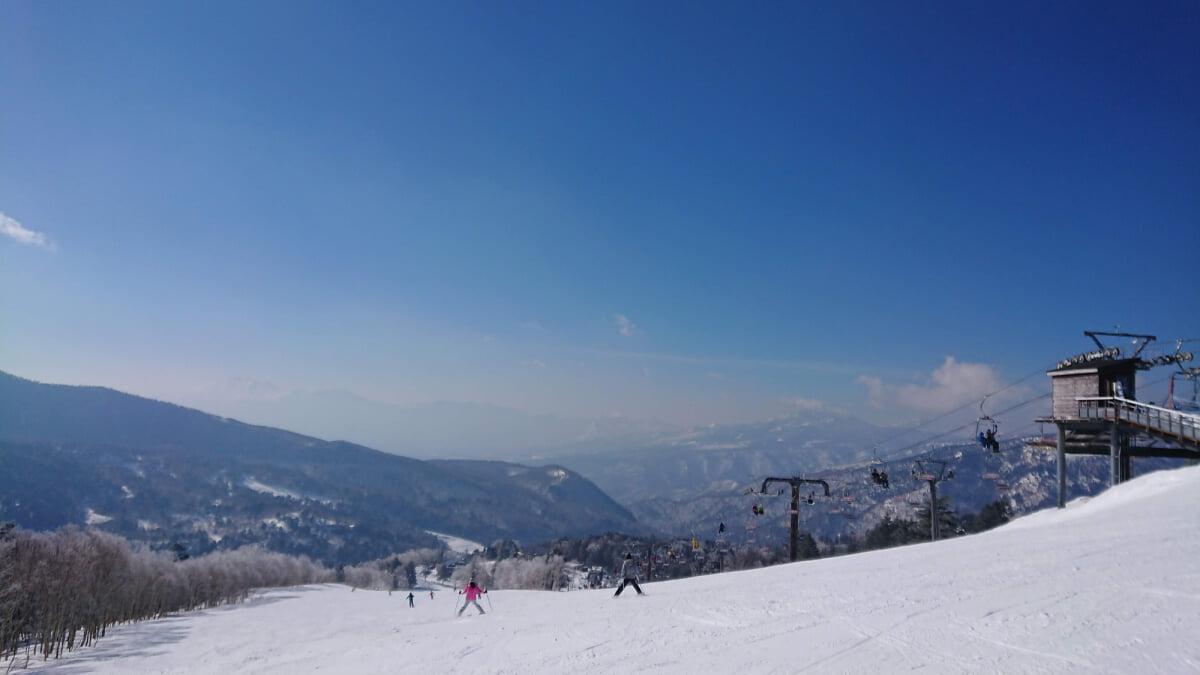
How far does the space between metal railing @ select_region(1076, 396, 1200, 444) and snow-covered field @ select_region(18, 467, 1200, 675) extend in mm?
5464

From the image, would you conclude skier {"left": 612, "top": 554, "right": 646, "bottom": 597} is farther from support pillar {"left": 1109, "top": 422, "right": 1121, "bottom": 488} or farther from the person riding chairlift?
support pillar {"left": 1109, "top": 422, "right": 1121, "bottom": 488}

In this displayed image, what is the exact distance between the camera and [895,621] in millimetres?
11875

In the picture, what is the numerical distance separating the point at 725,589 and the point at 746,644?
7.78 meters

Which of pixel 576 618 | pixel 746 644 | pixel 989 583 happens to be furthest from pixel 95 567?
pixel 989 583

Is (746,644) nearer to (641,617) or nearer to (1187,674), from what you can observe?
(641,617)

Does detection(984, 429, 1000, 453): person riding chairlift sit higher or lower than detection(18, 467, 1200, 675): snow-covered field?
higher

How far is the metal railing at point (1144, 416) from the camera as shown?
89.2 feet

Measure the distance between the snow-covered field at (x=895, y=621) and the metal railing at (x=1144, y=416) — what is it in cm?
546

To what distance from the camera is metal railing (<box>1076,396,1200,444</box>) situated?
1071 inches

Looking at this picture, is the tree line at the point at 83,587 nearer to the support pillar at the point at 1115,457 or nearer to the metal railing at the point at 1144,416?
the support pillar at the point at 1115,457

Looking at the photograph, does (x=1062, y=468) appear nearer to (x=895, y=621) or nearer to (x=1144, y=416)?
(x=1144, y=416)

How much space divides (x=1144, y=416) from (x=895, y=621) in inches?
1093

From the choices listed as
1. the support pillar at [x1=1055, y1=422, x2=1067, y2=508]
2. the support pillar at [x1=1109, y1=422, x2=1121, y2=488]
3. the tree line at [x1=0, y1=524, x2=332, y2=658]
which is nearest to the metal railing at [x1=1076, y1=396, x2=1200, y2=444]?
the support pillar at [x1=1109, y1=422, x2=1121, y2=488]

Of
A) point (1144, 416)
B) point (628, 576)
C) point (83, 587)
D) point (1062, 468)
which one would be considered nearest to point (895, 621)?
point (628, 576)
